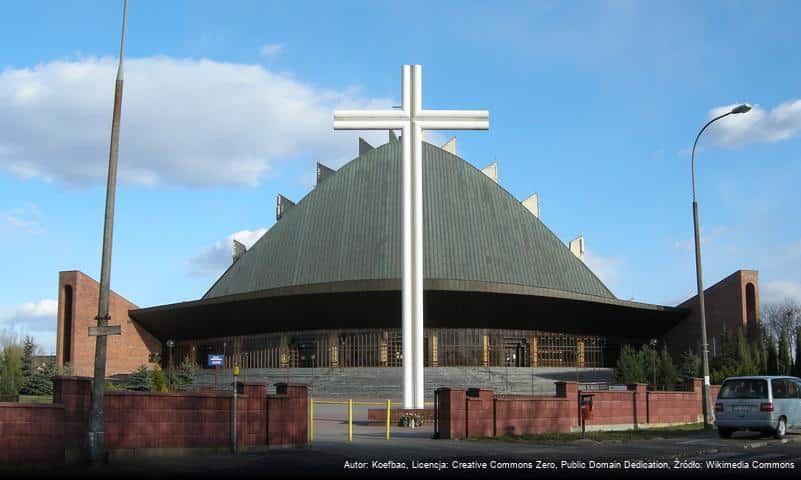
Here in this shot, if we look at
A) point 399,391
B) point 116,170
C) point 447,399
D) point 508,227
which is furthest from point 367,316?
point 116,170

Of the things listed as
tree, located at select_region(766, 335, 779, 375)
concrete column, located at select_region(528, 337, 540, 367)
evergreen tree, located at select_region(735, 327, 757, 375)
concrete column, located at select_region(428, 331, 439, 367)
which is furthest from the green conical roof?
tree, located at select_region(766, 335, 779, 375)

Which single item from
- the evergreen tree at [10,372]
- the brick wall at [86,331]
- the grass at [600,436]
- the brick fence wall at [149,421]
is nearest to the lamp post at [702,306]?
the grass at [600,436]

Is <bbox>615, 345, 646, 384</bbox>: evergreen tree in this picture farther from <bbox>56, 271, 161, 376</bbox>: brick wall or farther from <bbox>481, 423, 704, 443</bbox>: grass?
<bbox>56, 271, 161, 376</bbox>: brick wall

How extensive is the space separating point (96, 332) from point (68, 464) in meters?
2.69

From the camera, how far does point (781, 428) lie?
27594mm

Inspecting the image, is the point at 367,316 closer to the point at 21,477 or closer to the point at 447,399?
the point at 447,399

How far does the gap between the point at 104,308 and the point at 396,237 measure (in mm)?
51299

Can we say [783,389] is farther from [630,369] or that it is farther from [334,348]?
[334,348]

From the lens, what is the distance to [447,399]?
26.0 meters

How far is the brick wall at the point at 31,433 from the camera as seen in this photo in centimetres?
1723

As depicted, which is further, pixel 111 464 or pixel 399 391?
pixel 399 391

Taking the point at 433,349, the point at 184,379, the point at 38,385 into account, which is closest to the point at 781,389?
the point at 38,385

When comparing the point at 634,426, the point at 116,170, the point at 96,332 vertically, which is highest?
the point at 116,170

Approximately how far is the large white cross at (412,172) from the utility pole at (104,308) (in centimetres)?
1582
